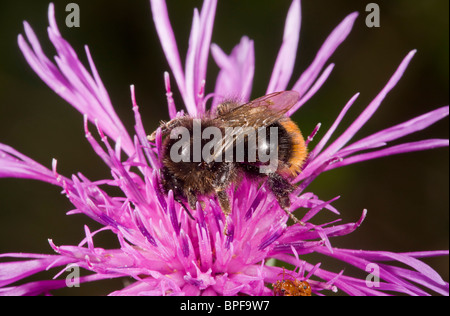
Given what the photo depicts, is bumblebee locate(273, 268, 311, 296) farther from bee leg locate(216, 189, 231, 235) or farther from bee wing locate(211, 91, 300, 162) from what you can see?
bee wing locate(211, 91, 300, 162)

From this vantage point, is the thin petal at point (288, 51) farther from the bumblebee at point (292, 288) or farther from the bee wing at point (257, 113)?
the bumblebee at point (292, 288)

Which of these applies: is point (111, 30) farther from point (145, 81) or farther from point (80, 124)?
point (80, 124)

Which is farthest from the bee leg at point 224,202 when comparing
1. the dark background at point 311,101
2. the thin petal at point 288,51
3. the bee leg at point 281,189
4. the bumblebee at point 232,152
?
the dark background at point 311,101

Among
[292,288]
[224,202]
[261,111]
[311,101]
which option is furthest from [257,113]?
[311,101]

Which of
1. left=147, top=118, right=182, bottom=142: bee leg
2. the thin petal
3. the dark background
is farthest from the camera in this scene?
the dark background

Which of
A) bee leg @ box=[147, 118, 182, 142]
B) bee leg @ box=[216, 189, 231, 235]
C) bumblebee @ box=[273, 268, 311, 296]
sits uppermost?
bee leg @ box=[147, 118, 182, 142]

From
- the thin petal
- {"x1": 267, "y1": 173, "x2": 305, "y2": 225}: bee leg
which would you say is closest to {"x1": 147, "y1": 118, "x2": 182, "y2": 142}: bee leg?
{"x1": 267, "y1": 173, "x2": 305, "y2": 225}: bee leg

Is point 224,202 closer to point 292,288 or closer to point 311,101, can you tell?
point 292,288
